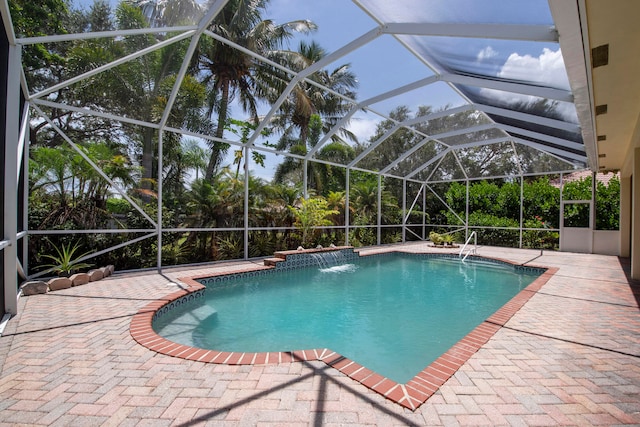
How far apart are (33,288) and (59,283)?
14.5 inches

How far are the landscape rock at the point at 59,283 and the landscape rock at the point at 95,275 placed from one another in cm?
50

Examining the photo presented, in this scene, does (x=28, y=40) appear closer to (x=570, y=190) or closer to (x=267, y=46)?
(x=267, y=46)

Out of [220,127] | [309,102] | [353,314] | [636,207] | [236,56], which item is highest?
[236,56]

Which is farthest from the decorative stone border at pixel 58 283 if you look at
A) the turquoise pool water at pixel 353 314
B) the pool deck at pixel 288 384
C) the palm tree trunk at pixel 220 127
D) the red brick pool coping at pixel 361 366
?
the palm tree trunk at pixel 220 127

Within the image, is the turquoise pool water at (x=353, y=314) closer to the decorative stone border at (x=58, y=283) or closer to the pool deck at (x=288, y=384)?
the pool deck at (x=288, y=384)

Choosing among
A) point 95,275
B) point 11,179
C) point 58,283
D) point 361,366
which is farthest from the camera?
point 95,275

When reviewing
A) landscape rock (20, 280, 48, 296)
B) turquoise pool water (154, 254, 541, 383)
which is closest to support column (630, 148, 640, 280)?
turquoise pool water (154, 254, 541, 383)

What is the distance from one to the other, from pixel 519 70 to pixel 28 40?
7.49 metres

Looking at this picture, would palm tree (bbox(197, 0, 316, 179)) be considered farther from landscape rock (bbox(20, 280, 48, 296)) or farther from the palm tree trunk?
landscape rock (bbox(20, 280, 48, 296))

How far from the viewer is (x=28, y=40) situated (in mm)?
4215

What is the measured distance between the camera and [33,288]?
523cm

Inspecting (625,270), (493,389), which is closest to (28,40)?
(493,389)

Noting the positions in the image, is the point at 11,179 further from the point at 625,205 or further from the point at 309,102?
the point at 625,205

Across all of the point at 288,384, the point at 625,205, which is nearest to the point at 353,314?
the point at 288,384
